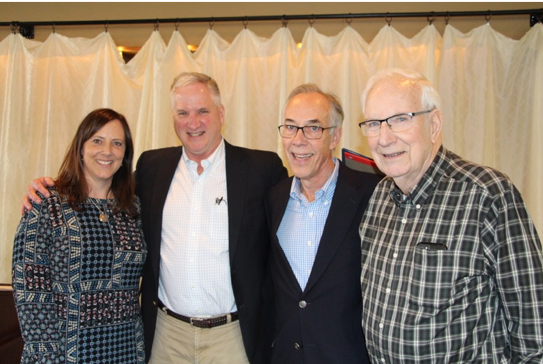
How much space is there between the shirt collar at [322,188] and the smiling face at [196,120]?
49 centimetres

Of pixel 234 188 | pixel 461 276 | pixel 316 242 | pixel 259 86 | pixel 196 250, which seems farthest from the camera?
pixel 259 86

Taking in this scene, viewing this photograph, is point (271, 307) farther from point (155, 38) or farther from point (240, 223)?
point (155, 38)

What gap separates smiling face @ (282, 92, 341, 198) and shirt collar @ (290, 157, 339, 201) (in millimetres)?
35

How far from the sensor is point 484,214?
1.24 meters

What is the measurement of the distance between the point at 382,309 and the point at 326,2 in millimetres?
2747

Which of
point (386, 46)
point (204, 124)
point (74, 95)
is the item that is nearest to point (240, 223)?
point (204, 124)

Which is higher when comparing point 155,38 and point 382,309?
point 155,38

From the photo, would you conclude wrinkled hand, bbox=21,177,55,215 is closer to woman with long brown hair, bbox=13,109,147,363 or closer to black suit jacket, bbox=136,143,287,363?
woman with long brown hair, bbox=13,109,147,363

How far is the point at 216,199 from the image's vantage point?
2.10 metres

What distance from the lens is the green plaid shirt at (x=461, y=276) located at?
118cm

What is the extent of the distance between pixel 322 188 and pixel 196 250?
633 mm

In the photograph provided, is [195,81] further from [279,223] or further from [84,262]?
[84,262]

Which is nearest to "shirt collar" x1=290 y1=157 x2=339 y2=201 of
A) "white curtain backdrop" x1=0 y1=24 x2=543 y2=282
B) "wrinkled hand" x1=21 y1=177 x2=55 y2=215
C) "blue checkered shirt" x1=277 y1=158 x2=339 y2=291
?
"blue checkered shirt" x1=277 y1=158 x2=339 y2=291

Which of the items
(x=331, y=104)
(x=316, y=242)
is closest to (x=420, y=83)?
(x=331, y=104)
